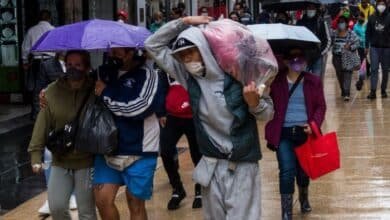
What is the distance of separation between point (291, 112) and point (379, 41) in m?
9.24

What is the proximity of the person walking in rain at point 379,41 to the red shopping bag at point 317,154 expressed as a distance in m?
9.10

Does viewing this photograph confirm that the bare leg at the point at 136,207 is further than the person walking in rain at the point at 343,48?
No

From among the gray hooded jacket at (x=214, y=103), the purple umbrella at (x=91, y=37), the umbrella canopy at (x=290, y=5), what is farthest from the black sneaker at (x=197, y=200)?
the umbrella canopy at (x=290, y=5)

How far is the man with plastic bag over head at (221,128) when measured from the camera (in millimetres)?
4902

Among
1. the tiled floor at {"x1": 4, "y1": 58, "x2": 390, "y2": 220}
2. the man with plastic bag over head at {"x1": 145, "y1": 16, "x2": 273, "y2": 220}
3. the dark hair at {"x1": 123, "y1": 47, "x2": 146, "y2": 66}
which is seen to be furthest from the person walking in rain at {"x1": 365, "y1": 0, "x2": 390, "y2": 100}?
the man with plastic bag over head at {"x1": 145, "y1": 16, "x2": 273, "y2": 220}

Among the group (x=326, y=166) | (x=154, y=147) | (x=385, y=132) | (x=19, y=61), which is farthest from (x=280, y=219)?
(x=19, y=61)

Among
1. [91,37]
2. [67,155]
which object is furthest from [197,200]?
[91,37]

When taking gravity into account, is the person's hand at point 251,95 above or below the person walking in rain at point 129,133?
above

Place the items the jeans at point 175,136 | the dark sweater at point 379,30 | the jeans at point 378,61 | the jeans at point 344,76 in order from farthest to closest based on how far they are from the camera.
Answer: the jeans at point 344,76 → the jeans at point 378,61 → the dark sweater at point 379,30 → the jeans at point 175,136

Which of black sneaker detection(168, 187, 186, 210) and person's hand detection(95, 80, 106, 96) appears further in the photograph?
black sneaker detection(168, 187, 186, 210)

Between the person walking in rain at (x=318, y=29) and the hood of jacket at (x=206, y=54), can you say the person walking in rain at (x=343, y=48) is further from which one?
the hood of jacket at (x=206, y=54)

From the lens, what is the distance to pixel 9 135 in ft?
43.4

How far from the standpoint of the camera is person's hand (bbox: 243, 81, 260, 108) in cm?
477

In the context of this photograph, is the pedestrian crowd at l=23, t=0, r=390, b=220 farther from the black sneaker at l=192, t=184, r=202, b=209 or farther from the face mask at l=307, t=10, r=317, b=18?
the face mask at l=307, t=10, r=317, b=18
